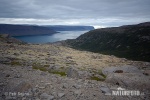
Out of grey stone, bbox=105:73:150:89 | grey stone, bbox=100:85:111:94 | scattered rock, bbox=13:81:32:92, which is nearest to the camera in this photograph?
scattered rock, bbox=13:81:32:92

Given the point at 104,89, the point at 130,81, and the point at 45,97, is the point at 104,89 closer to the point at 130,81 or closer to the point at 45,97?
the point at 130,81

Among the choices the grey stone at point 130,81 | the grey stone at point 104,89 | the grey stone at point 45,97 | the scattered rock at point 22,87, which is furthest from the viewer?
the grey stone at point 130,81

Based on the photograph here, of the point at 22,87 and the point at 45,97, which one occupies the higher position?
the point at 22,87

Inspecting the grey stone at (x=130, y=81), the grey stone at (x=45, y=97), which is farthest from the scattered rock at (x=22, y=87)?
the grey stone at (x=130, y=81)

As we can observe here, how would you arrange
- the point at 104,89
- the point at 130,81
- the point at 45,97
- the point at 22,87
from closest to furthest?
the point at 45,97, the point at 22,87, the point at 104,89, the point at 130,81

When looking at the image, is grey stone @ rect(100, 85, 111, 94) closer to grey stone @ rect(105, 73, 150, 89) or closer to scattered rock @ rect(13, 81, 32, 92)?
grey stone @ rect(105, 73, 150, 89)

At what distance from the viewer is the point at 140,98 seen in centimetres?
1370

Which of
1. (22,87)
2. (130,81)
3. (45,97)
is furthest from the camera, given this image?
(130,81)

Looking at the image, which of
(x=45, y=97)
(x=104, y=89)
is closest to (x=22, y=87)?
(x=45, y=97)

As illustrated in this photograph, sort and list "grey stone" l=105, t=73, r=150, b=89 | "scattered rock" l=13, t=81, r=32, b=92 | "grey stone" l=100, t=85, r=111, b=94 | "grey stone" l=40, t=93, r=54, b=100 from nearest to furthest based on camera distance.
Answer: "grey stone" l=40, t=93, r=54, b=100 < "scattered rock" l=13, t=81, r=32, b=92 < "grey stone" l=100, t=85, r=111, b=94 < "grey stone" l=105, t=73, r=150, b=89

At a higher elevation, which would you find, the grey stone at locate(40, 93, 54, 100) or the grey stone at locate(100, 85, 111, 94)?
the grey stone at locate(40, 93, 54, 100)

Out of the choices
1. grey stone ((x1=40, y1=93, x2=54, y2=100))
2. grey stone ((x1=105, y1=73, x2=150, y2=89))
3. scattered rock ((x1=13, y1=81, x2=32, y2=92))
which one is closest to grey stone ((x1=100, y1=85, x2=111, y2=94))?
grey stone ((x1=105, y1=73, x2=150, y2=89))

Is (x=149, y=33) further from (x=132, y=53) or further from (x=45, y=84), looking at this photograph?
(x=45, y=84)

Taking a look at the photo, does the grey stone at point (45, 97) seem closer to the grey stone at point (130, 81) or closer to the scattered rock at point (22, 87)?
the scattered rock at point (22, 87)
